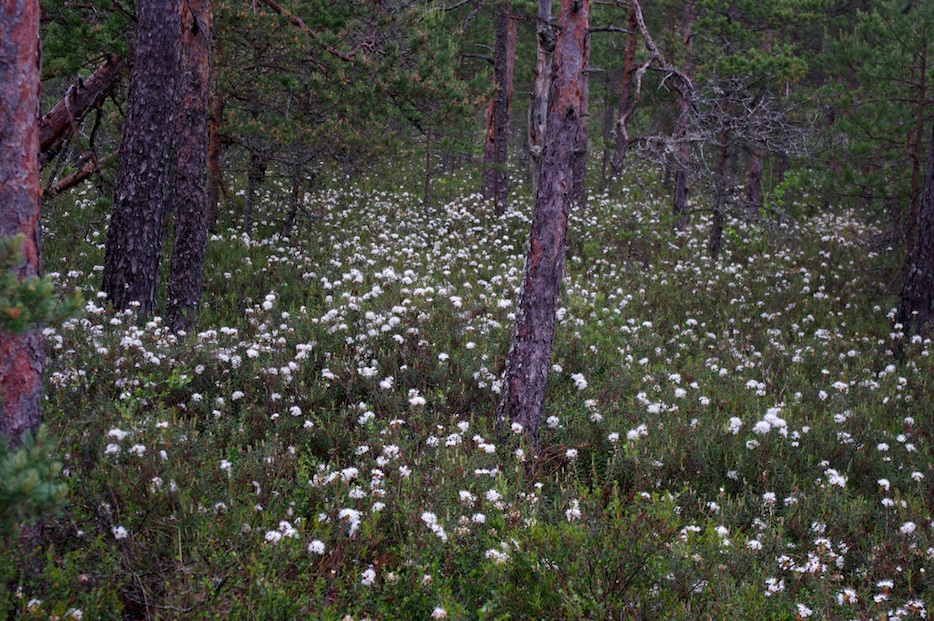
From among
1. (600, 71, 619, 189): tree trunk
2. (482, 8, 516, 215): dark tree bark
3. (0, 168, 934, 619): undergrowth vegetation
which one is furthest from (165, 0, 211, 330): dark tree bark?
(600, 71, 619, 189): tree trunk

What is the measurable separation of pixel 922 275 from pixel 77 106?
480 inches

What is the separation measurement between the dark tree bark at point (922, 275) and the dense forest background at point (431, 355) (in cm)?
7

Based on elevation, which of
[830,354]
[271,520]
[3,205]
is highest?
[3,205]

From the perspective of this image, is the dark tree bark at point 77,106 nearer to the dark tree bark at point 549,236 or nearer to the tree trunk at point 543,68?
the tree trunk at point 543,68

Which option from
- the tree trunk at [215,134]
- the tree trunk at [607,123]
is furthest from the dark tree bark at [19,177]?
the tree trunk at [607,123]

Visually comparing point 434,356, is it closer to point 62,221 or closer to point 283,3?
point 283,3

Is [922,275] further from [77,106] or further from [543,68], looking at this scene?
[77,106]

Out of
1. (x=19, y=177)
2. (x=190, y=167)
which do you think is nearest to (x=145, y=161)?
(x=190, y=167)

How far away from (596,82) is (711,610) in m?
28.5

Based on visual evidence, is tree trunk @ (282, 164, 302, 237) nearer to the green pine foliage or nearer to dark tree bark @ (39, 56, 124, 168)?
dark tree bark @ (39, 56, 124, 168)

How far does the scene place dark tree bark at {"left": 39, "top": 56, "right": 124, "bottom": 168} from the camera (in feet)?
28.1

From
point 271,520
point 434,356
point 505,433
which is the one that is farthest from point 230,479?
point 434,356

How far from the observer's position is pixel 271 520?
391 cm

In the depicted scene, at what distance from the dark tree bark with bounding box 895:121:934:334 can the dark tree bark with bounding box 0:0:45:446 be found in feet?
36.9
